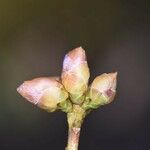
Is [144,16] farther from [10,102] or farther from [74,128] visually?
[74,128]

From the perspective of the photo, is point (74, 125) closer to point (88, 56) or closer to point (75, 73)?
point (75, 73)

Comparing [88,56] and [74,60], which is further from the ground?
[88,56]

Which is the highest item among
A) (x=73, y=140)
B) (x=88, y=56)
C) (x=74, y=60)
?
(x=88, y=56)

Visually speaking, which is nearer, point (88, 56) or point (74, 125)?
point (74, 125)

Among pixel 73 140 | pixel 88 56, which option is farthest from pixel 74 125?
pixel 88 56

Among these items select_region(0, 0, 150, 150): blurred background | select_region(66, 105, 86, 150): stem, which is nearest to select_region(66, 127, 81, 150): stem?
select_region(66, 105, 86, 150): stem

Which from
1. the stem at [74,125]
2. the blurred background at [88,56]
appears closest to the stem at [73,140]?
the stem at [74,125]

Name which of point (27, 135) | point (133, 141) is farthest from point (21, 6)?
point (133, 141)

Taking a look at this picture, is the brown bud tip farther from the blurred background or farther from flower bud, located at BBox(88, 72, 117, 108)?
the blurred background
